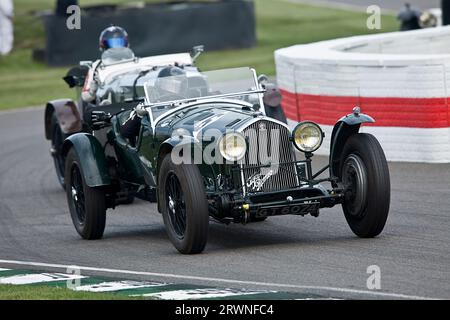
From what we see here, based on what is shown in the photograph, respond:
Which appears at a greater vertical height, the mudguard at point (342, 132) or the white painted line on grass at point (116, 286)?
the mudguard at point (342, 132)

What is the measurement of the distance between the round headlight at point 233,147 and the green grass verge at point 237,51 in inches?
644

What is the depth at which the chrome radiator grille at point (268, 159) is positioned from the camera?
10.6m

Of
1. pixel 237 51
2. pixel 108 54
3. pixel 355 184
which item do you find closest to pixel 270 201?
pixel 355 184

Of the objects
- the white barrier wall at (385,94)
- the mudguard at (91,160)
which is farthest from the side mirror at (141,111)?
the white barrier wall at (385,94)

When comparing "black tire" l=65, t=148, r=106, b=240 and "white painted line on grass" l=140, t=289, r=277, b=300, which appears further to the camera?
"black tire" l=65, t=148, r=106, b=240

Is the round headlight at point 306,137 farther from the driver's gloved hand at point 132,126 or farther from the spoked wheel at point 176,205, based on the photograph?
the driver's gloved hand at point 132,126

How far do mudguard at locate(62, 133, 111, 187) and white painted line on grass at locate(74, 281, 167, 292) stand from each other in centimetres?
245

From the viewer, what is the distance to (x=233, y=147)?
10.4 m

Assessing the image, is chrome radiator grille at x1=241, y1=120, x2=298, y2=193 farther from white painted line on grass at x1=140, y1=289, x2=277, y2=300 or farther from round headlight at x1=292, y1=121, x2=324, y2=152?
white painted line on grass at x1=140, y1=289, x2=277, y2=300

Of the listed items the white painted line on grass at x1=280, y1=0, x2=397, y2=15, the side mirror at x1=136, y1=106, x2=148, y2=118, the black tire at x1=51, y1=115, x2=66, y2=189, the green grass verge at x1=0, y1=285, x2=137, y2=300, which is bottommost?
the white painted line on grass at x1=280, y1=0, x2=397, y2=15

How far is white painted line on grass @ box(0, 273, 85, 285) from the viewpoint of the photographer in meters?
9.84

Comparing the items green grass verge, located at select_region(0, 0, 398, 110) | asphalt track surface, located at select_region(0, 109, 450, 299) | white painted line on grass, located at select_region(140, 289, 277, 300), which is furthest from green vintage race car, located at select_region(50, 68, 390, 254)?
green grass verge, located at select_region(0, 0, 398, 110)

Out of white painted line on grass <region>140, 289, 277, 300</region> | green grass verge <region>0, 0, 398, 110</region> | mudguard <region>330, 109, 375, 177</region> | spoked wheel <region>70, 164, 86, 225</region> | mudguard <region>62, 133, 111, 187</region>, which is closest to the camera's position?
white painted line on grass <region>140, 289, 277, 300</region>

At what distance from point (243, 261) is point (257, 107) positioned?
2337 millimetres
